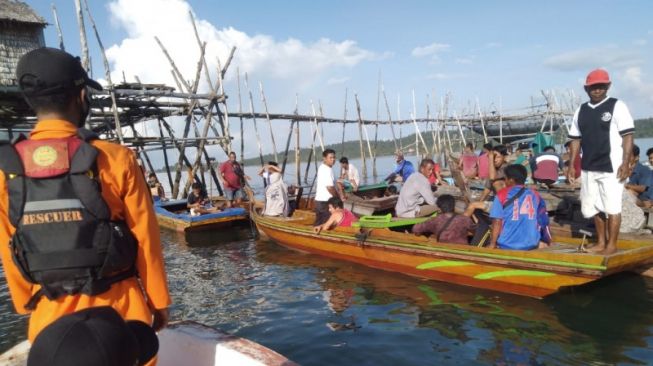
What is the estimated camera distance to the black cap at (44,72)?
1778 millimetres

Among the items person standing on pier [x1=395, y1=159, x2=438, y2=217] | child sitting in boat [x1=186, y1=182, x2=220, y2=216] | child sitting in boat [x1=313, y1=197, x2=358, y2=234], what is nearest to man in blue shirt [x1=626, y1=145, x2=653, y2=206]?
person standing on pier [x1=395, y1=159, x2=438, y2=217]

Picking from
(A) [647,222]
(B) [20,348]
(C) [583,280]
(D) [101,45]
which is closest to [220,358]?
(B) [20,348]

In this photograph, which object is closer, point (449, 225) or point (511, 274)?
point (511, 274)

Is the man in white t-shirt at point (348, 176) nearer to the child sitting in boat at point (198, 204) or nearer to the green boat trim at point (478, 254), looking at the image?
Answer: the child sitting in boat at point (198, 204)

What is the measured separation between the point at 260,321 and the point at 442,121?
27478mm

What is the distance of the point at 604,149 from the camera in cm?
564

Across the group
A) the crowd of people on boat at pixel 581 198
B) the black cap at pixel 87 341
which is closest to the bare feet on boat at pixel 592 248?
the crowd of people on boat at pixel 581 198

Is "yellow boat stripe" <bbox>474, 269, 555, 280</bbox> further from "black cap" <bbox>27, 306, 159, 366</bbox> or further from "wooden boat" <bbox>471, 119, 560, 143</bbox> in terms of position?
"wooden boat" <bbox>471, 119, 560, 143</bbox>

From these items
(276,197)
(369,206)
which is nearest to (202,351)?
(369,206)

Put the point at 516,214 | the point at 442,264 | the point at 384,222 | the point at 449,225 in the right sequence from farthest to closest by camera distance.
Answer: the point at 384,222 < the point at 449,225 < the point at 442,264 < the point at 516,214

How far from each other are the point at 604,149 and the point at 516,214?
1.42 meters

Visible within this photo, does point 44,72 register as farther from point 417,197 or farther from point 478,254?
point 417,197

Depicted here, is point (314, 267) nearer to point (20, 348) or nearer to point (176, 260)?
point (176, 260)

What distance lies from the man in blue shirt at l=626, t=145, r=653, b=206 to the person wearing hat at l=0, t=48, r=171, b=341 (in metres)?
9.65
